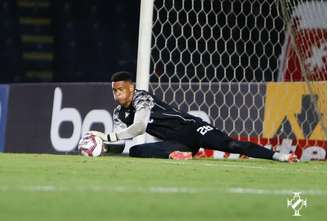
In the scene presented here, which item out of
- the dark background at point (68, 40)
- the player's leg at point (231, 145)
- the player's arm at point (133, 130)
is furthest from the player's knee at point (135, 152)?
the dark background at point (68, 40)

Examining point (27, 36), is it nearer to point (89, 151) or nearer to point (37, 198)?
point (89, 151)

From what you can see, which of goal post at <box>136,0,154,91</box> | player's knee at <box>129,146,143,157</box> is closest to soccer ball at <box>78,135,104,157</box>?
player's knee at <box>129,146,143,157</box>

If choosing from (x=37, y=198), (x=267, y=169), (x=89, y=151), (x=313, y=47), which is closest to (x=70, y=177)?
(x=37, y=198)

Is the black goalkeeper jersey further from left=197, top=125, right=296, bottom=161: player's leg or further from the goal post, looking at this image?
the goal post

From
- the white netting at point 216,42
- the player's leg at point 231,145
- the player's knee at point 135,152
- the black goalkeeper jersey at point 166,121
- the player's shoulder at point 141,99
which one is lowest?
the player's knee at point 135,152

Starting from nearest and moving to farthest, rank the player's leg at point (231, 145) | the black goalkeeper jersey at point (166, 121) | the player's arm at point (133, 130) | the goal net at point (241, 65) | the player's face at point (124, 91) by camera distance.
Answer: the player's leg at point (231, 145) → the player's arm at point (133, 130) → the player's face at point (124, 91) → the black goalkeeper jersey at point (166, 121) → the goal net at point (241, 65)

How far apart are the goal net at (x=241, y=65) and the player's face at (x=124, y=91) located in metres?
1.40

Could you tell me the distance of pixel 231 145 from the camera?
9.23 meters

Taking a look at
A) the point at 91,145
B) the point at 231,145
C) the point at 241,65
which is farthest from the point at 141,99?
the point at 241,65

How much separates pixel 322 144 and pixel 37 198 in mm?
5656

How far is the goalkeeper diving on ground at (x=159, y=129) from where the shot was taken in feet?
30.4

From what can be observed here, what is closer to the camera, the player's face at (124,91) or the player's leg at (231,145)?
the player's leg at (231,145)

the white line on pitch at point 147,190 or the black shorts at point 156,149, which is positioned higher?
the white line on pitch at point 147,190

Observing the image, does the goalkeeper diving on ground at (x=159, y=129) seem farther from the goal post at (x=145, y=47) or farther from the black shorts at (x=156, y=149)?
the goal post at (x=145, y=47)
